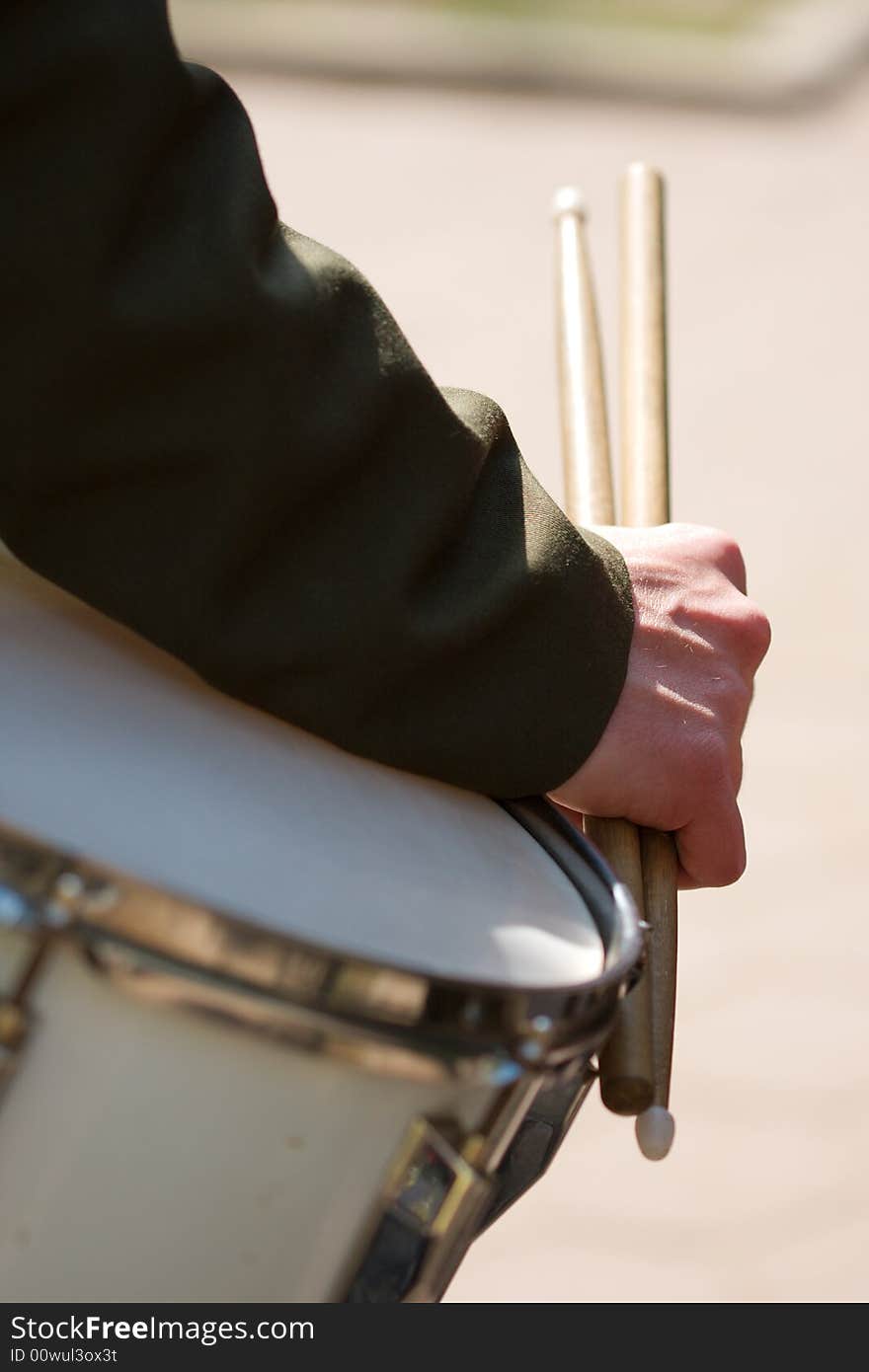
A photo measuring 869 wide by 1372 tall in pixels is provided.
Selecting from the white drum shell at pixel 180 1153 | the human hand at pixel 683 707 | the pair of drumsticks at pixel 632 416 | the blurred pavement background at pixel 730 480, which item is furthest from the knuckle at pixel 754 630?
the blurred pavement background at pixel 730 480

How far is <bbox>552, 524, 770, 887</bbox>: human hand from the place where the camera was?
0.91 meters

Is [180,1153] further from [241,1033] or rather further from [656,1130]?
[656,1130]

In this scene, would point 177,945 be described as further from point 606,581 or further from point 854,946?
point 854,946

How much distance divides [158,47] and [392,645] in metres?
Result: 0.28

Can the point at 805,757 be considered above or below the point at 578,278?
below

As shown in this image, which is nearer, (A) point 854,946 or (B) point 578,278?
(B) point 578,278

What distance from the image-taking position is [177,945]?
646 millimetres

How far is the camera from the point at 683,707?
934mm

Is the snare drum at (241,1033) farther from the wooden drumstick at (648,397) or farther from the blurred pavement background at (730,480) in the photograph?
the blurred pavement background at (730,480)

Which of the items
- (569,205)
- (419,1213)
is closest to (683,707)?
(419,1213)

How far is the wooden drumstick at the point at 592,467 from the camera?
86 cm
